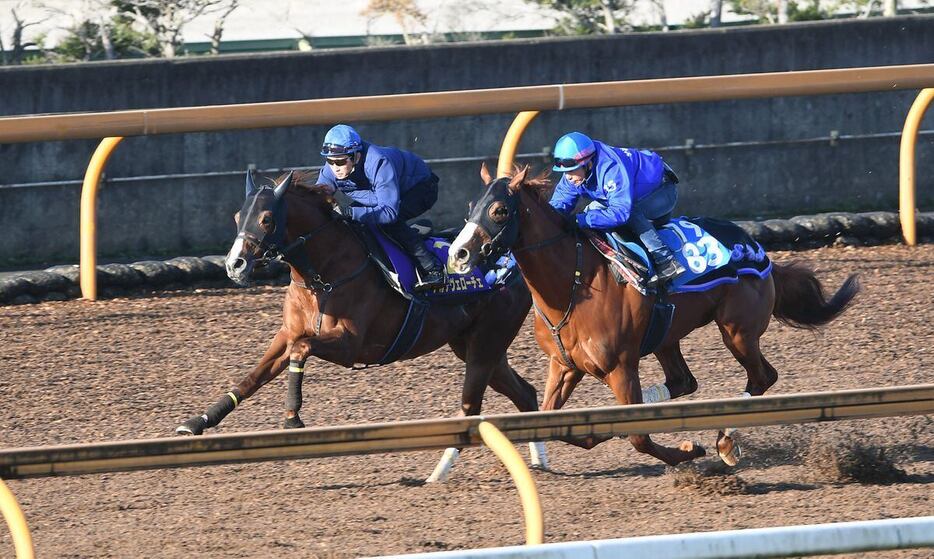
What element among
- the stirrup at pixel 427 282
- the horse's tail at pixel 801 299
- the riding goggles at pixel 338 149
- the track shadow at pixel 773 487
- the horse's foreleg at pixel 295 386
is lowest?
the track shadow at pixel 773 487

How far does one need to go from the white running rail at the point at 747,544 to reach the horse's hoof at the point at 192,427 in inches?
104

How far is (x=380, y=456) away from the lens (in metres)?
7.68

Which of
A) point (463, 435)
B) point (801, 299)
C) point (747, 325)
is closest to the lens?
point (463, 435)

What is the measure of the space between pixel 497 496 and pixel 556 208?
1.46 m

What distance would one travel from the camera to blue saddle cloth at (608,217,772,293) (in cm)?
713

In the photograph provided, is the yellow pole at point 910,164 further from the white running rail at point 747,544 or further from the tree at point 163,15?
the tree at point 163,15

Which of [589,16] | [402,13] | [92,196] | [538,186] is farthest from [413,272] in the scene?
[402,13]

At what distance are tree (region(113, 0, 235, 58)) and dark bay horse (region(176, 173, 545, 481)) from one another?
26.3ft

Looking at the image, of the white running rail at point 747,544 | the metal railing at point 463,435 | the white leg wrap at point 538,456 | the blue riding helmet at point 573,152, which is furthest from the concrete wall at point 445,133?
the white running rail at point 747,544

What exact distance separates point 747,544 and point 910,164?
7.33 m

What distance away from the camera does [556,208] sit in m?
7.07

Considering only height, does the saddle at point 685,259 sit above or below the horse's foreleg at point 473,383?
above

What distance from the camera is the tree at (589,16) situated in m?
16.2

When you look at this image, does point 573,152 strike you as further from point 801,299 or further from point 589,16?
A: point 589,16
